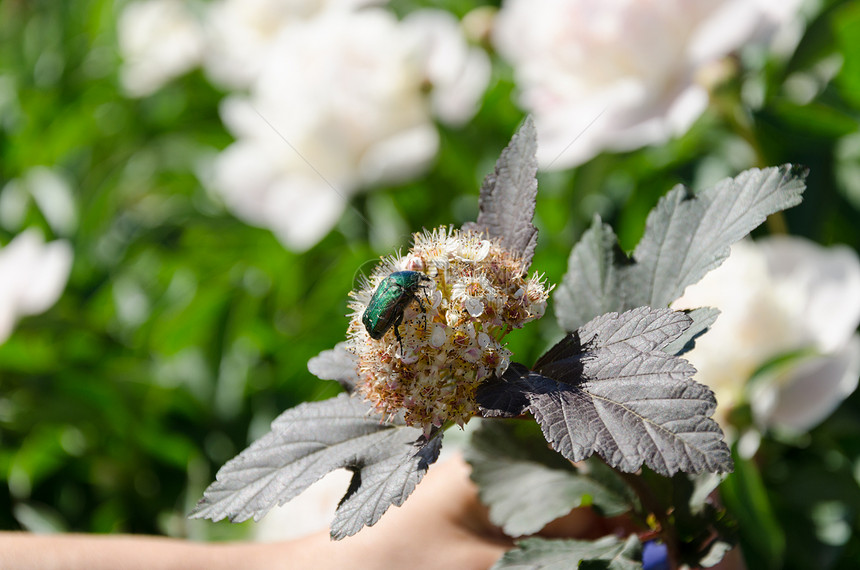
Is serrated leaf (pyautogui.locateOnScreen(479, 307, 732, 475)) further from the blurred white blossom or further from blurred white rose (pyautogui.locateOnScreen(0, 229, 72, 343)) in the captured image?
the blurred white blossom

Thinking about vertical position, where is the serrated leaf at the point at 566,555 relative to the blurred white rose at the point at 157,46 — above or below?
below

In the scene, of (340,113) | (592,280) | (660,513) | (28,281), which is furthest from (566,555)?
(28,281)

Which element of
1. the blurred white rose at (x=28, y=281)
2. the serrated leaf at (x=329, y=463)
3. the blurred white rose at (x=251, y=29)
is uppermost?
the blurred white rose at (x=251, y=29)

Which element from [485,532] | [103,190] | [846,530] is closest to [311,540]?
[485,532]

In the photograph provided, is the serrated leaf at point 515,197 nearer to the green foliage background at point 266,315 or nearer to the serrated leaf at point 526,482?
the serrated leaf at point 526,482

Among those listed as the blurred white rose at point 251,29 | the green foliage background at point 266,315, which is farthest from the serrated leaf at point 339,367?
the blurred white rose at point 251,29

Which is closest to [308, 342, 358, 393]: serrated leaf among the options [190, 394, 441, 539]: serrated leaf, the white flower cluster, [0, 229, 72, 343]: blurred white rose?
[190, 394, 441, 539]: serrated leaf
